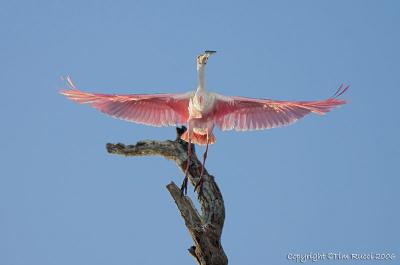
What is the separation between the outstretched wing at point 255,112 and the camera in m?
15.0

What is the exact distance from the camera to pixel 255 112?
1532 cm

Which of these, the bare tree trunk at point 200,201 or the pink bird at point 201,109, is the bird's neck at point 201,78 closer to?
the pink bird at point 201,109

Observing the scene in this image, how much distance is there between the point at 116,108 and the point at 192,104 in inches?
54.8

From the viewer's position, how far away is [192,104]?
14.7 m

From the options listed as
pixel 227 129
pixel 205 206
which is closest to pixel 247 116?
pixel 227 129

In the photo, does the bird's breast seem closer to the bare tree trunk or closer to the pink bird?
the pink bird

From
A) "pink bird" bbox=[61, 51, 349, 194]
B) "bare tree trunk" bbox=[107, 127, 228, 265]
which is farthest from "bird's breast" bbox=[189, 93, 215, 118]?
"bare tree trunk" bbox=[107, 127, 228, 265]

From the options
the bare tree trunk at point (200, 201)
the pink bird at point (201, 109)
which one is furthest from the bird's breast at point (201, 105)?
the bare tree trunk at point (200, 201)

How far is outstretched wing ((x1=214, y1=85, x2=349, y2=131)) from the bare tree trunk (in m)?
0.76

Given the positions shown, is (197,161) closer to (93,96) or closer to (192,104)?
(192,104)

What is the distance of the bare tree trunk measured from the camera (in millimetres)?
14141

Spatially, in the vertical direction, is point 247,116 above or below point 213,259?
above

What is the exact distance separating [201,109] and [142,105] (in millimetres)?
1268

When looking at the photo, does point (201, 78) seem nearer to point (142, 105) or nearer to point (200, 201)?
point (142, 105)
